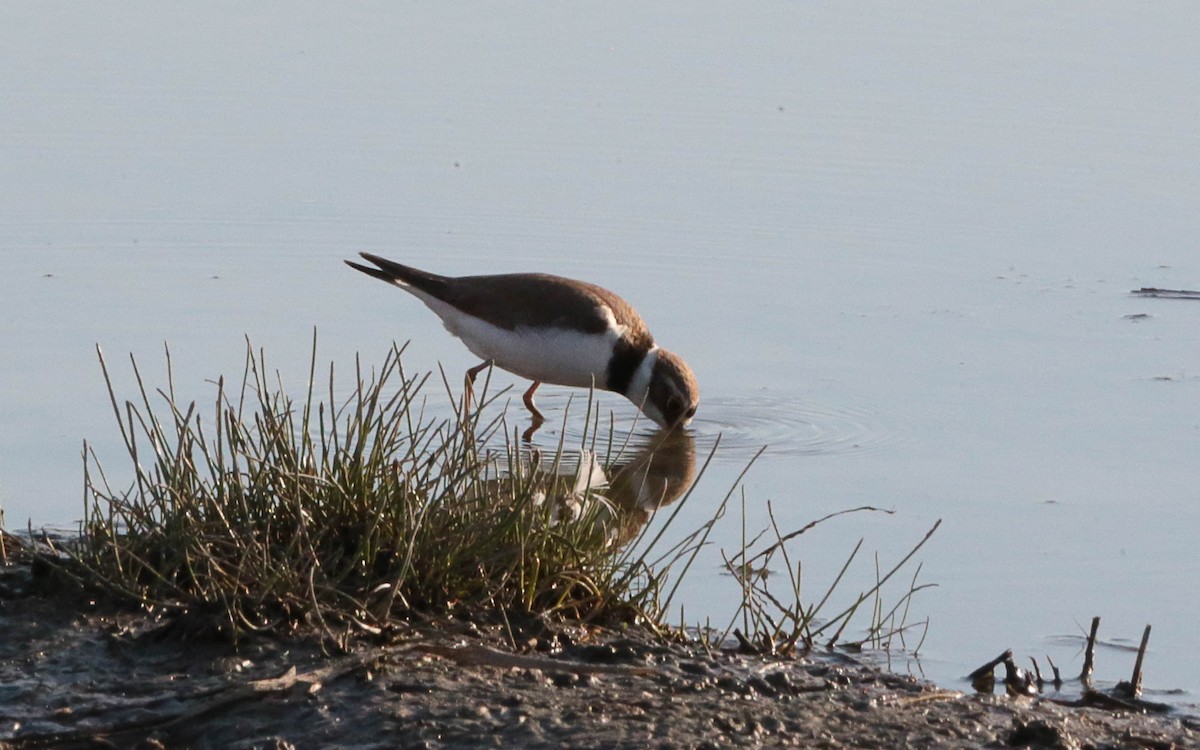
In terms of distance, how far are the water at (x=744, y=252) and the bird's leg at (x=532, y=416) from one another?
125mm

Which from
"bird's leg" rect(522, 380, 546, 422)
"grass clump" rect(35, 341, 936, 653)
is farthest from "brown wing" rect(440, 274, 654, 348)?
"grass clump" rect(35, 341, 936, 653)

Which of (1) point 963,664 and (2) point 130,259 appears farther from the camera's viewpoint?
(2) point 130,259

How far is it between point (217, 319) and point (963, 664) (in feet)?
15.5

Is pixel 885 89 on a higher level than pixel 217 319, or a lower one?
higher

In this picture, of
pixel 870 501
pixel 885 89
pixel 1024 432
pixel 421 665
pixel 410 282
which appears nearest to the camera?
pixel 421 665

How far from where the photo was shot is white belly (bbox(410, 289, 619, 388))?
8.05 metres

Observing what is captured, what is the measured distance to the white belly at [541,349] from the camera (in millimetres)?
8047

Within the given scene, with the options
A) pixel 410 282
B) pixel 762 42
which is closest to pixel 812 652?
pixel 410 282

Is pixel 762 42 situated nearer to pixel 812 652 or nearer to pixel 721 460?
pixel 721 460

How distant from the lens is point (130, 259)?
31.1ft

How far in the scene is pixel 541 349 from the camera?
809 cm

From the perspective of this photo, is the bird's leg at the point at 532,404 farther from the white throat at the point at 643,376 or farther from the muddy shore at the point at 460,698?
the muddy shore at the point at 460,698

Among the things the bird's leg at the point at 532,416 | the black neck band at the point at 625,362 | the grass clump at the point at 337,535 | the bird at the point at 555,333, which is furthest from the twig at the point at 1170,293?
the grass clump at the point at 337,535

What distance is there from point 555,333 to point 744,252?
2.13 m
